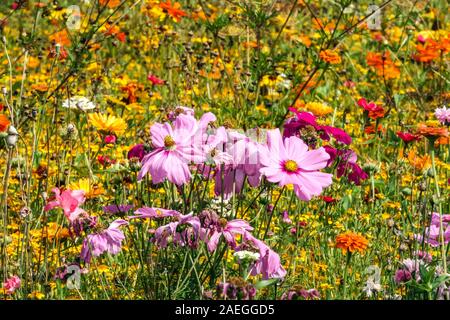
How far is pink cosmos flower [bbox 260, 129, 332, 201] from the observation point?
153 centimetres

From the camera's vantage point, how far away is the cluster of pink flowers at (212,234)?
155cm

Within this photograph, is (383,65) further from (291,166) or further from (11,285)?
(11,285)

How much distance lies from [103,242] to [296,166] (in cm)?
43

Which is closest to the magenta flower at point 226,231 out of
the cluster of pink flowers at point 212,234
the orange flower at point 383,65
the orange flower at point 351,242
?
the cluster of pink flowers at point 212,234

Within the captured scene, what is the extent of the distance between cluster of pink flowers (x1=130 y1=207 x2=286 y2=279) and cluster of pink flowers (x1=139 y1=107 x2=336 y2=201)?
78 millimetres

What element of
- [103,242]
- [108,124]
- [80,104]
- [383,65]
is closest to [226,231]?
[103,242]

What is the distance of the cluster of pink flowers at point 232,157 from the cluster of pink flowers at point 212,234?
0.08 metres

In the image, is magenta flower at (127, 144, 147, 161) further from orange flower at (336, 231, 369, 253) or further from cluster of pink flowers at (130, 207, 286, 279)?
orange flower at (336, 231, 369, 253)

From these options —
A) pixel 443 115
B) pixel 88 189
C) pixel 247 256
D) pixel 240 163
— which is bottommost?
pixel 247 256

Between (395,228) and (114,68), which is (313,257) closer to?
(395,228)

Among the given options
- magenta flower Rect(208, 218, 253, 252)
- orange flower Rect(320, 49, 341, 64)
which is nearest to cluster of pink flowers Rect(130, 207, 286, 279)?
magenta flower Rect(208, 218, 253, 252)

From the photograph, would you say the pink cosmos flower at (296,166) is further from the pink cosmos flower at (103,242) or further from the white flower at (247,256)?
the pink cosmos flower at (103,242)

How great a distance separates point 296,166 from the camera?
1.58m
